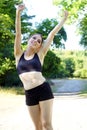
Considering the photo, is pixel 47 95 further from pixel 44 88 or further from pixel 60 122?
pixel 60 122

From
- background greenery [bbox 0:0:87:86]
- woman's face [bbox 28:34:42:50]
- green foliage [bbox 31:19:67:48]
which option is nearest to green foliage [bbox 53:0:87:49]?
background greenery [bbox 0:0:87:86]

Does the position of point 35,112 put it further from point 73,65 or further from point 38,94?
point 73,65

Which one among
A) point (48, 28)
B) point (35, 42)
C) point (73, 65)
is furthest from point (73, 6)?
point (73, 65)

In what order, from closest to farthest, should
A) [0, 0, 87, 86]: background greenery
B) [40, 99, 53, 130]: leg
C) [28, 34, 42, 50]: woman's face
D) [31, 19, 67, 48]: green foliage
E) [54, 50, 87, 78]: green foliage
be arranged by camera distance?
[40, 99, 53, 130]: leg < [28, 34, 42, 50]: woman's face < [0, 0, 87, 86]: background greenery < [31, 19, 67, 48]: green foliage < [54, 50, 87, 78]: green foliage

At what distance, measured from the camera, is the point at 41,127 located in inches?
204

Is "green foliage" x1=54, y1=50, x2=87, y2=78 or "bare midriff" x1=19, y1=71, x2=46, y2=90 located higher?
"bare midriff" x1=19, y1=71, x2=46, y2=90

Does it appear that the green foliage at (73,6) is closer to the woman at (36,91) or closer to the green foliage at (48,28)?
the green foliage at (48,28)

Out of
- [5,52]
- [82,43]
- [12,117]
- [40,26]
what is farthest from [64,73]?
[12,117]

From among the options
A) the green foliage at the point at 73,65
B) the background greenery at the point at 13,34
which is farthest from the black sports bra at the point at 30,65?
the green foliage at the point at 73,65

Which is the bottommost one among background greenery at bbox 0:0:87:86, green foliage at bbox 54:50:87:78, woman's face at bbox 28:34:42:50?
green foliage at bbox 54:50:87:78

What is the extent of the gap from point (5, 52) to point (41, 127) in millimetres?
31455

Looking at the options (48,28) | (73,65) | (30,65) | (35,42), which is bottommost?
(73,65)

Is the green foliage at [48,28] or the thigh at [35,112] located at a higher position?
the thigh at [35,112]

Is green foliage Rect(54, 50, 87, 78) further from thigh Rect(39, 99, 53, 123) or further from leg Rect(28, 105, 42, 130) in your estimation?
thigh Rect(39, 99, 53, 123)
